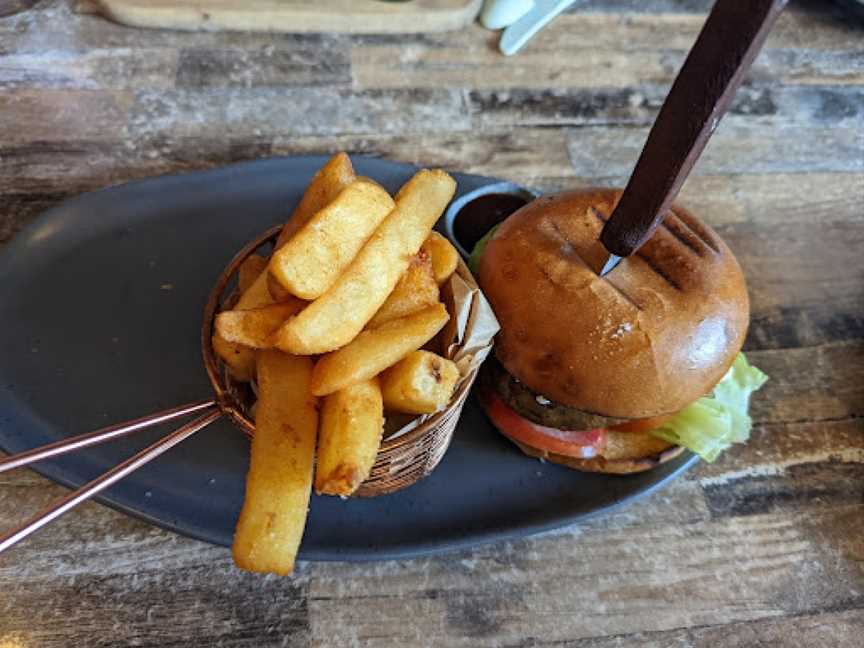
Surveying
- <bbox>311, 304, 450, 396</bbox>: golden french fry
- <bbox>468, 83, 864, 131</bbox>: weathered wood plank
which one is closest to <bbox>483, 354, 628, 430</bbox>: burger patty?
<bbox>311, 304, 450, 396</bbox>: golden french fry

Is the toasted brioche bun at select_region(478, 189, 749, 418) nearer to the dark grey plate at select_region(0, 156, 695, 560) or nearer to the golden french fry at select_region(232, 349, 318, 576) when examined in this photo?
the dark grey plate at select_region(0, 156, 695, 560)

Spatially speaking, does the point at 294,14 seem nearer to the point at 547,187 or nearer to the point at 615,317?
the point at 547,187

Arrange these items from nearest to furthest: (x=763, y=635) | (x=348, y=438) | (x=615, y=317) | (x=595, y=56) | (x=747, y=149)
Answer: (x=348, y=438) < (x=615, y=317) < (x=763, y=635) < (x=747, y=149) < (x=595, y=56)

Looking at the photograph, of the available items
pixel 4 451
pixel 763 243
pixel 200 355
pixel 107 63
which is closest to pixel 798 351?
pixel 763 243

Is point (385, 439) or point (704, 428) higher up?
point (385, 439)

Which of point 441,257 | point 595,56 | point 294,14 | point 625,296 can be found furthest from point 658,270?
point 294,14

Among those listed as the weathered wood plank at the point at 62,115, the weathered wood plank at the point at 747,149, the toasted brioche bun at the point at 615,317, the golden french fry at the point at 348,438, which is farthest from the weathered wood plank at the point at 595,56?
the golden french fry at the point at 348,438

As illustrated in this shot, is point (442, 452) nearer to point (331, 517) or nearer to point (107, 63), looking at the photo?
point (331, 517)
